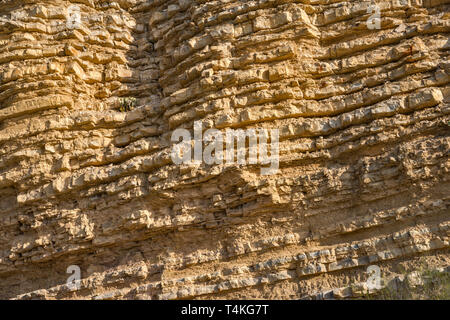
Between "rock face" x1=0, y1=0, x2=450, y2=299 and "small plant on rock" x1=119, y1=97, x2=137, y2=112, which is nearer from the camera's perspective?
"rock face" x1=0, y1=0, x2=450, y2=299

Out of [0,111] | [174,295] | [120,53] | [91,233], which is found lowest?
[174,295]

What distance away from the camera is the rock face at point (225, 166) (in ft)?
20.3

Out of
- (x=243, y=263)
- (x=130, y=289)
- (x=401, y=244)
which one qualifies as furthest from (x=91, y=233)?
(x=401, y=244)

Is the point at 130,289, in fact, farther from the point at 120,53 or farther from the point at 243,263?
the point at 120,53

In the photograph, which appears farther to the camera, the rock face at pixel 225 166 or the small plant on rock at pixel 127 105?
the small plant on rock at pixel 127 105

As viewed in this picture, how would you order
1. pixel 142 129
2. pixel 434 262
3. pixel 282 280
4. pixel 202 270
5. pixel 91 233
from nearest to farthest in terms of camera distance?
1. pixel 434 262
2. pixel 282 280
3. pixel 202 270
4. pixel 91 233
5. pixel 142 129

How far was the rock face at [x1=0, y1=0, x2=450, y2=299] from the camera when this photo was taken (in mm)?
6176

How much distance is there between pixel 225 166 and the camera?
22.0 ft

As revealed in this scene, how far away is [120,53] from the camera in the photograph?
8.45 m

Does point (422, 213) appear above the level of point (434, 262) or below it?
above

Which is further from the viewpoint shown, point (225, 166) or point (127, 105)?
point (127, 105)

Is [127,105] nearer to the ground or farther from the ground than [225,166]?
farther from the ground

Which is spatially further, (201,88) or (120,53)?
(120,53)

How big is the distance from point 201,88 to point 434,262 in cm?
417
